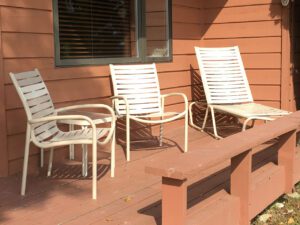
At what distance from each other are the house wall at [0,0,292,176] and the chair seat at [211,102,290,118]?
0.50 metres

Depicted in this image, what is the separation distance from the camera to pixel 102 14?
4434 mm

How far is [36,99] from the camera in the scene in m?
3.25

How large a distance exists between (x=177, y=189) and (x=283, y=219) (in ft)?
4.68

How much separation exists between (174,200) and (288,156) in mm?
1662

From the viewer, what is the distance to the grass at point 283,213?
317 centimetres

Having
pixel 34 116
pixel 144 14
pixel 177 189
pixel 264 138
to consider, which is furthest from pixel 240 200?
pixel 144 14

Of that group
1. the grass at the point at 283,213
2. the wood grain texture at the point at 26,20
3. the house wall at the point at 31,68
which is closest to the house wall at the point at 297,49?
the grass at the point at 283,213

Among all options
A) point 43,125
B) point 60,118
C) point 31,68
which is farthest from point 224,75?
point 60,118

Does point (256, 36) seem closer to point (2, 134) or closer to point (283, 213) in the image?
point (283, 213)

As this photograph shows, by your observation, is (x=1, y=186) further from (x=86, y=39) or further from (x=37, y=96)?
(x=86, y=39)

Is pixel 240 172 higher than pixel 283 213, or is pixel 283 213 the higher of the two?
pixel 240 172

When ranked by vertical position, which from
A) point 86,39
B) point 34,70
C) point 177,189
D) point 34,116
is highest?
point 86,39

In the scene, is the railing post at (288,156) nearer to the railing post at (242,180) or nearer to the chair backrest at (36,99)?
the railing post at (242,180)

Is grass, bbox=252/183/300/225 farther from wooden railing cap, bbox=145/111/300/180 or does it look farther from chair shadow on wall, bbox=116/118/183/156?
chair shadow on wall, bbox=116/118/183/156
